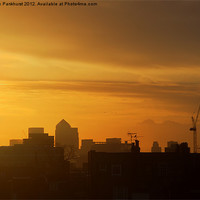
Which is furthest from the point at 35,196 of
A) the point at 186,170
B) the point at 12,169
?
the point at 12,169

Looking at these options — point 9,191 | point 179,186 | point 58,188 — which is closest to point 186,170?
point 179,186

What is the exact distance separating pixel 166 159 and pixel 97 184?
11.9m

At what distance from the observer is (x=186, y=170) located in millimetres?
90188

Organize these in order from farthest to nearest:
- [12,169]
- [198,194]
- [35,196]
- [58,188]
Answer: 1. [12,169]
2. [58,188]
3. [35,196]
4. [198,194]

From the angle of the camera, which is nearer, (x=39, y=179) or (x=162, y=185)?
(x=162, y=185)

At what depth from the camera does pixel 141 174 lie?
8988cm

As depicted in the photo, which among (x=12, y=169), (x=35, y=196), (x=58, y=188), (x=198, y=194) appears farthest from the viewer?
(x=12, y=169)

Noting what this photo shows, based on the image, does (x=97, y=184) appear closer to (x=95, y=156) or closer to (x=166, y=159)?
(x=95, y=156)

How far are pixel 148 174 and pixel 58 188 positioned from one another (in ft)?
59.2

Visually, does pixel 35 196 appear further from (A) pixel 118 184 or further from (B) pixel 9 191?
(A) pixel 118 184

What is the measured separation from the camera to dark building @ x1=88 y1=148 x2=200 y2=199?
89.4 m

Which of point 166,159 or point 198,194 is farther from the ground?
point 166,159

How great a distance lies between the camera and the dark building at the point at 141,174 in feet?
293

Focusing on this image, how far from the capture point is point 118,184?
90.6 m
